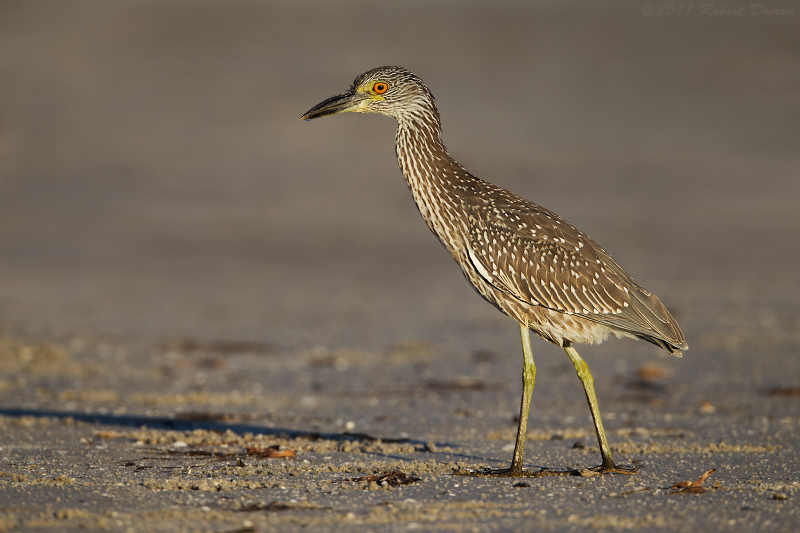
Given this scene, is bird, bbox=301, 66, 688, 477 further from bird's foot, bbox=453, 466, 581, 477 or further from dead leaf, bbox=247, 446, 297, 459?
dead leaf, bbox=247, 446, 297, 459

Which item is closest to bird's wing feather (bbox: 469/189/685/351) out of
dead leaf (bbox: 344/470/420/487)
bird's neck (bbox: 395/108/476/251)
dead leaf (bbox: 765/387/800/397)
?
bird's neck (bbox: 395/108/476/251)

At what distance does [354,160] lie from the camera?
29531mm

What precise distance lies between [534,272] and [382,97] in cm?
226

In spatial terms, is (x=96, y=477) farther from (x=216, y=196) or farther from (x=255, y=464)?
(x=216, y=196)

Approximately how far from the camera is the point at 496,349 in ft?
48.3

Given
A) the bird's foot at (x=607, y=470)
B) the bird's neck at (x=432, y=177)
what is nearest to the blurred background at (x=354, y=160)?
the bird's neck at (x=432, y=177)

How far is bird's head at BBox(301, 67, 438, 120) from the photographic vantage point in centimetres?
902

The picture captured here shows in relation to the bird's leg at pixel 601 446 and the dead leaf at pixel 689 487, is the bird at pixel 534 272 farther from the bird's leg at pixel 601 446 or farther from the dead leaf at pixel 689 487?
the dead leaf at pixel 689 487

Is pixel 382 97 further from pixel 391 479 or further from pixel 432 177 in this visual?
pixel 391 479

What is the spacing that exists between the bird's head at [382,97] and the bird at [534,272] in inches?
22.4

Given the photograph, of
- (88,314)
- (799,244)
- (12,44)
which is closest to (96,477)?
(88,314)

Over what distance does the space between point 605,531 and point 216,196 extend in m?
22.1

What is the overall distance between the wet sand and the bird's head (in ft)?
10.3

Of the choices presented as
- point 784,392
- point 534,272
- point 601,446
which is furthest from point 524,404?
point 784,392
